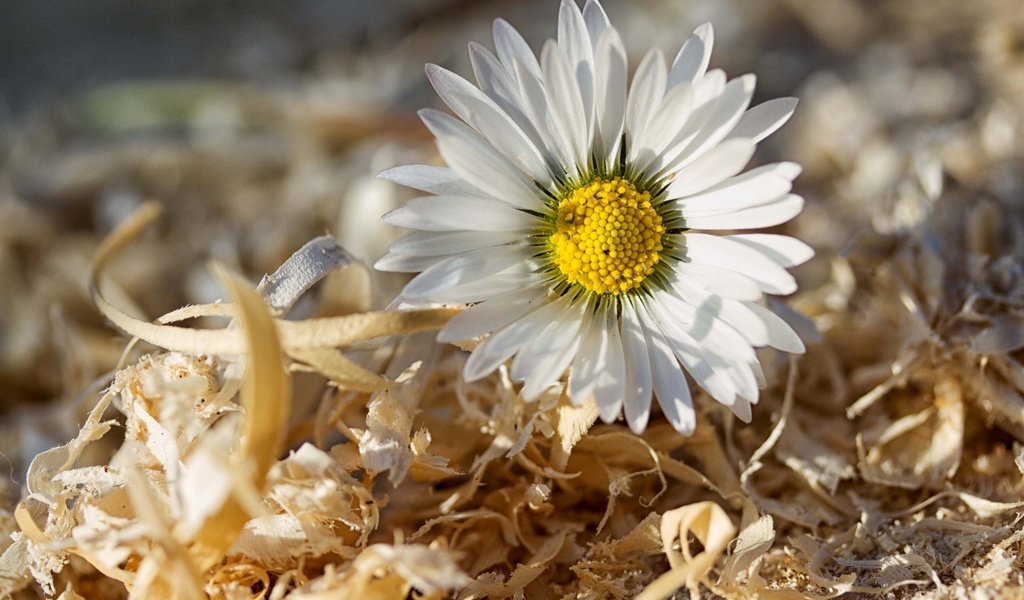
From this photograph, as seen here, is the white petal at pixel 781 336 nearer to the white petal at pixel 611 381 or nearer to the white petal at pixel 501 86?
the white petal at pixel 611 381

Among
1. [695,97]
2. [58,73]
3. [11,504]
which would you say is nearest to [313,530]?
[11,504]

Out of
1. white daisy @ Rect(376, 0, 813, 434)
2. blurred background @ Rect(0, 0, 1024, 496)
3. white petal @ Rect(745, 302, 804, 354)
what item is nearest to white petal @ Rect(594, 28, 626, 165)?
white daisy @ Rect(376, 0, 813, 434)

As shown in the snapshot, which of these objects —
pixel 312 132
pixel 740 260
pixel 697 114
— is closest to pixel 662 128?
pixel 697 114

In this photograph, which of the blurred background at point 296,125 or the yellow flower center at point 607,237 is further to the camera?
the blurred background at point 296,125

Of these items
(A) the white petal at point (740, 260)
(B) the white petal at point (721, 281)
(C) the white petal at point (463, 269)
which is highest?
(C) the white petal at point (463, 269)

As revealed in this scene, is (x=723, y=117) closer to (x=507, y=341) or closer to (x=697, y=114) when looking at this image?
(x=697, y=114)

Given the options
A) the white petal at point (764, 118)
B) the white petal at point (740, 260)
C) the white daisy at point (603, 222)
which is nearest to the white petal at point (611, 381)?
the white daisy at point (603, 222)

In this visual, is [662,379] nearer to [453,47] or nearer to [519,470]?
[519,470]
